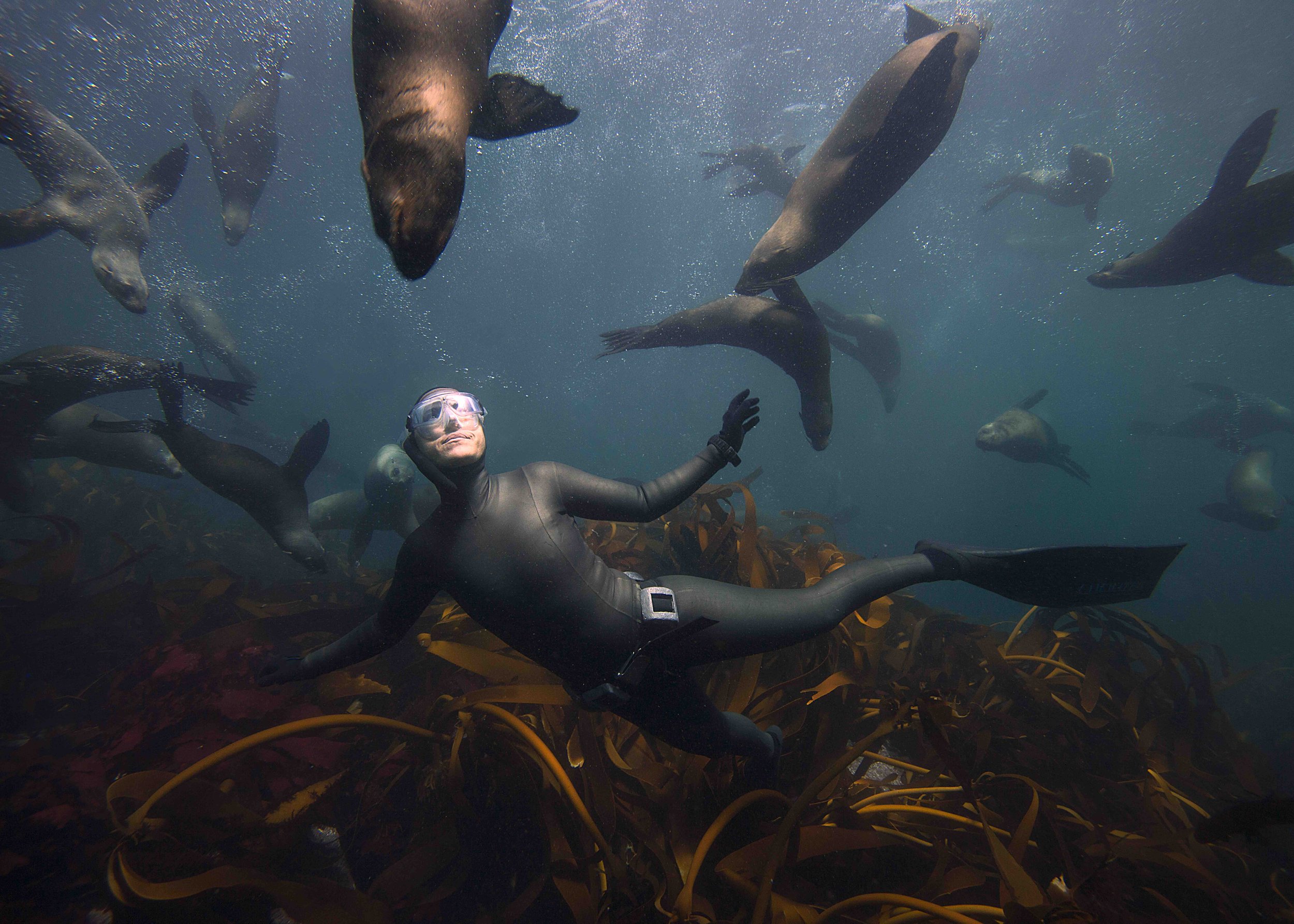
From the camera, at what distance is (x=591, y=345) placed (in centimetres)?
5712

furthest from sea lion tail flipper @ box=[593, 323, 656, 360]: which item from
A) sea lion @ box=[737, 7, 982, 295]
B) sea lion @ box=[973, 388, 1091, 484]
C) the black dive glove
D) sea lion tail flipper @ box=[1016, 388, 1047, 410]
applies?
sea lion tail flipper @ box=[1016, 388, 1047, 410]

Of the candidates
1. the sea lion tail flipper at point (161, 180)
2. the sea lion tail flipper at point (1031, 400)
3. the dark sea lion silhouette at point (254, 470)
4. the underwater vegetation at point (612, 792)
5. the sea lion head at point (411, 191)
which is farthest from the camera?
the sea lion tail flipper at point (1031, 400)

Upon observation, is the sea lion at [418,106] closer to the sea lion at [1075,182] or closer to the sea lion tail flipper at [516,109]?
the sea lion tail flipper at [516,109]

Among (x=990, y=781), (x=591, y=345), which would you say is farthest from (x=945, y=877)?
(x=591, y=345)

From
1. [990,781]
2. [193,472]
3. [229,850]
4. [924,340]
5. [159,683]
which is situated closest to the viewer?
[229,850]

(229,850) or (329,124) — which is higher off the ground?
(329,124)

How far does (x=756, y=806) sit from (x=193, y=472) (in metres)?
5.76

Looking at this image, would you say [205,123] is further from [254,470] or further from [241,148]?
[254,470]

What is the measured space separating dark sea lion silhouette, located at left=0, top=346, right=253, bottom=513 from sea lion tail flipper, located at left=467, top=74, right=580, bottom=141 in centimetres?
411

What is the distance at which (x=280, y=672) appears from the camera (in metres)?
2.15

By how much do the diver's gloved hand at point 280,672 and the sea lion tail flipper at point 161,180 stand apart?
9672mm

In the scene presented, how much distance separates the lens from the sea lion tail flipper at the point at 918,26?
509 centimetres

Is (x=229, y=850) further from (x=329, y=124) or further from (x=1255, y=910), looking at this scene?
(x=329, y=124)

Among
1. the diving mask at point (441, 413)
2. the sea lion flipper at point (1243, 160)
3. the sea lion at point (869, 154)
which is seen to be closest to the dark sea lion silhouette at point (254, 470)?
the diving mask at point (441, 413)
